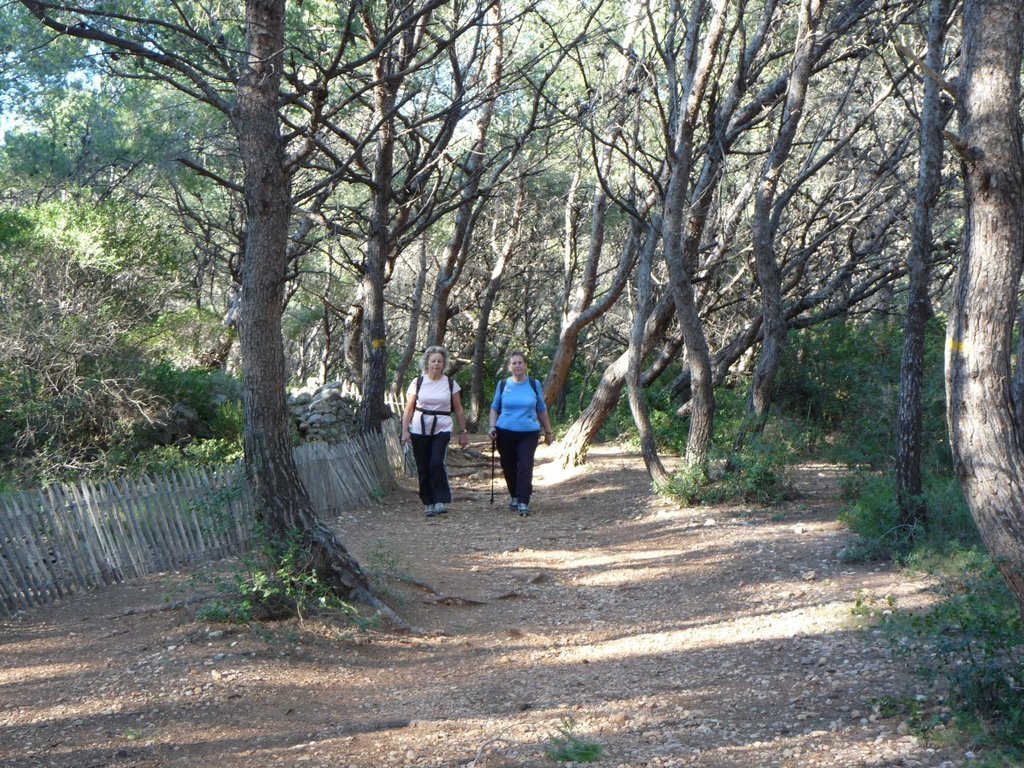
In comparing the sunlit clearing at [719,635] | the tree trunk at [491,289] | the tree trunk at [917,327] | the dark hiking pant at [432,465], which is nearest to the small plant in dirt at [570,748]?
the sunlit clearing at [719,635]

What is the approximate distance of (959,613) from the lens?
16.7 ft

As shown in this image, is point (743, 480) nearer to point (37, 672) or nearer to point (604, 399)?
point (604, 399)

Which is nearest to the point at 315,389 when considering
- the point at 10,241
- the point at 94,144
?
the point at 10,241

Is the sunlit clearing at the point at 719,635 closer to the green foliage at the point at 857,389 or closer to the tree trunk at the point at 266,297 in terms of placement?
the tree trunk at the point at 266,297

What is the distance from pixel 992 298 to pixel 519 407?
23.3 ft

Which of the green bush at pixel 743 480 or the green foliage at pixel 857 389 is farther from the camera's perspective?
the green foliage at pixel 857 389

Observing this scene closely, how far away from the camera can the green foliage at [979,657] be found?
4.29m

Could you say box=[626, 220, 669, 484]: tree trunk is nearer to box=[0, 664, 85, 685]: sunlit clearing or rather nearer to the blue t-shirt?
the blue t-shirt

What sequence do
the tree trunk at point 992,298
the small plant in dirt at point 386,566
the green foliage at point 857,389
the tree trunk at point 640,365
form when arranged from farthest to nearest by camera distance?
the tree trunk at point 640,365, the green foliage at point 857,389, the small plant in dirt at point 386,566, the tree trunk at point 992,298

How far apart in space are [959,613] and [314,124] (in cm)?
571

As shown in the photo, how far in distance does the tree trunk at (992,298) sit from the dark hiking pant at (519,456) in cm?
689

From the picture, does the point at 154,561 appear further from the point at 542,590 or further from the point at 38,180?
the point at 38,180

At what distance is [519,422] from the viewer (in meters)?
11.3

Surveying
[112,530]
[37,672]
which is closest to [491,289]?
[112,530]
